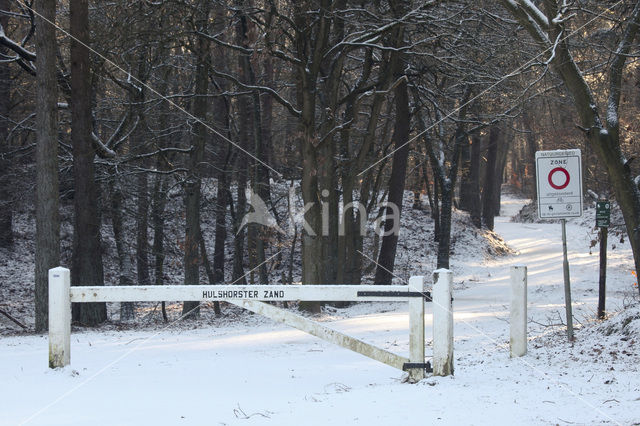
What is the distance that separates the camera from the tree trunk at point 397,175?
2202 cm

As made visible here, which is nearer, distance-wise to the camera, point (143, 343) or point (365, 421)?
point (365, 421)

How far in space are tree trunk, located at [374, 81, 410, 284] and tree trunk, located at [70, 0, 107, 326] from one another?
30.1 ft

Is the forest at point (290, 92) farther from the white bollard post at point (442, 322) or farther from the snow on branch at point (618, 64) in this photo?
the white bollard post at point (442, 322)

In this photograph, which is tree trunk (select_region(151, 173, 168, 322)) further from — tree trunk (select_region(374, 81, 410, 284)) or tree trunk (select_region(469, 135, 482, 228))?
tree trunk (select_region(469, 135, 482, 228))

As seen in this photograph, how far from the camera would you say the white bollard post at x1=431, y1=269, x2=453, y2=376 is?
6.87 metres

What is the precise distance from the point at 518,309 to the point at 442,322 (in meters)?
1.85

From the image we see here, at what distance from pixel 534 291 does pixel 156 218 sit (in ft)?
40.8

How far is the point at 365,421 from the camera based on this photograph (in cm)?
568

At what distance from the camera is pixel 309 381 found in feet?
26.1

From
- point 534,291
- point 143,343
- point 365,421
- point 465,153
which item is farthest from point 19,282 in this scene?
point 465,153

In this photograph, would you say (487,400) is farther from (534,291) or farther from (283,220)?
(283,220)

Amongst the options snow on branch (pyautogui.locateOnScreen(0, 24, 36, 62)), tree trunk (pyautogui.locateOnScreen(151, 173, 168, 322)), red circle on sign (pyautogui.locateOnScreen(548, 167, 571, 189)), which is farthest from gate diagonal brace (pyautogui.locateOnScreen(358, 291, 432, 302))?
tree trunk (pyautogui.locateOnScreen(151, 173, 168, 322))

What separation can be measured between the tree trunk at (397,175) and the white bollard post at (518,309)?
42.6 feet

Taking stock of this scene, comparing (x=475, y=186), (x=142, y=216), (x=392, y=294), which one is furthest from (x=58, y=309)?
(x=475, y=186)
